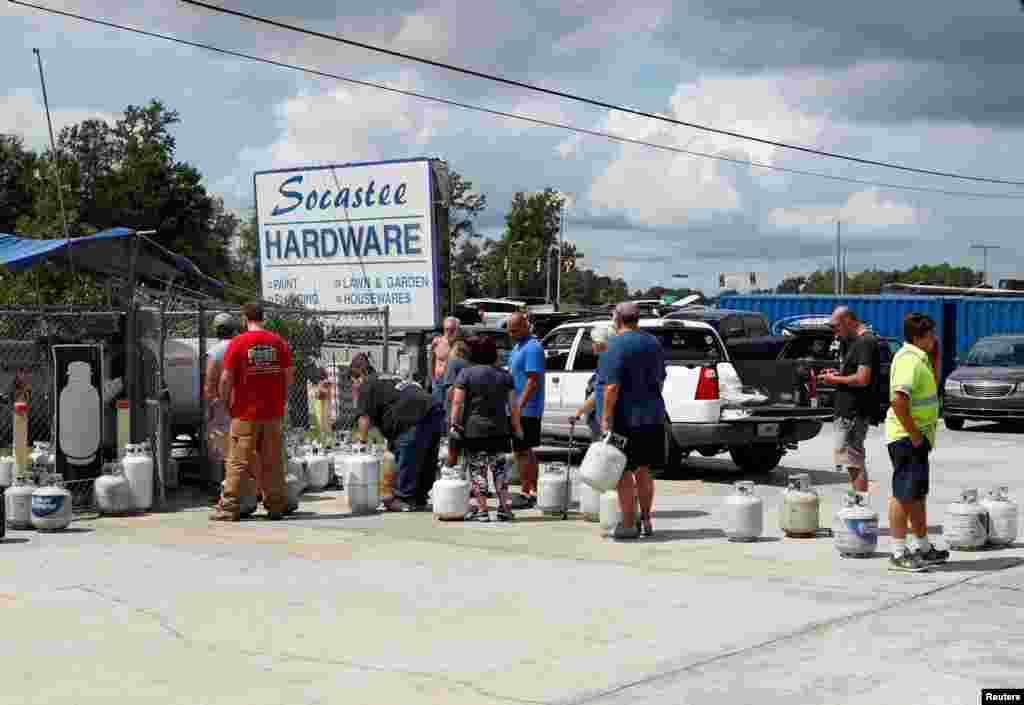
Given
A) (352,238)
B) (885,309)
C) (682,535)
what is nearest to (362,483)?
(682,535)

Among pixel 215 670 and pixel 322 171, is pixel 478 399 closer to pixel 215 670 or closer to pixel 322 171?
pixel 215 670

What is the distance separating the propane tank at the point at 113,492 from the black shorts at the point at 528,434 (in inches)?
144

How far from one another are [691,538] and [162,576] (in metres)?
4.34

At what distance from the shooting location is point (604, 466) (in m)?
10.8

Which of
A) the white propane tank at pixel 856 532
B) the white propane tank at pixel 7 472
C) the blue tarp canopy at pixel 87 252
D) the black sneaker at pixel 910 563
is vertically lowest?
the black sneaker at pixel 910 563

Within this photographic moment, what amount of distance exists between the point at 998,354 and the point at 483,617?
20.0m

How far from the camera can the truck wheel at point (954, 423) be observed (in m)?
25.1

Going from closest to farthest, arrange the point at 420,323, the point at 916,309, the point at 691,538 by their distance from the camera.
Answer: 1. the point at 691,538
2. the point at 420,323
3. the point at 916,309

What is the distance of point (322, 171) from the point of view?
20.6 metres

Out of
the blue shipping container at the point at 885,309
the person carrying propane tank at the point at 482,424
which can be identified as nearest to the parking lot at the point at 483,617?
the person carrying propane tank at the point at 482,424

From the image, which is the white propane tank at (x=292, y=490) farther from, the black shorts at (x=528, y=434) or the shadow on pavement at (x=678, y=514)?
the shadow on pavement at (x=678, y=514)

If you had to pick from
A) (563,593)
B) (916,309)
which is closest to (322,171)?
(563,593)

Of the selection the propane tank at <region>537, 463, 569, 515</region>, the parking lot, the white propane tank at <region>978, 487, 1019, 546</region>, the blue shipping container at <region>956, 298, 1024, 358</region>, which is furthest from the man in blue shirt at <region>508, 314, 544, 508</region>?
the blue shipping container at <region>956, 298, 1024, 358</region>

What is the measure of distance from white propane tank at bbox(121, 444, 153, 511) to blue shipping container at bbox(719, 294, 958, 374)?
20.1m
